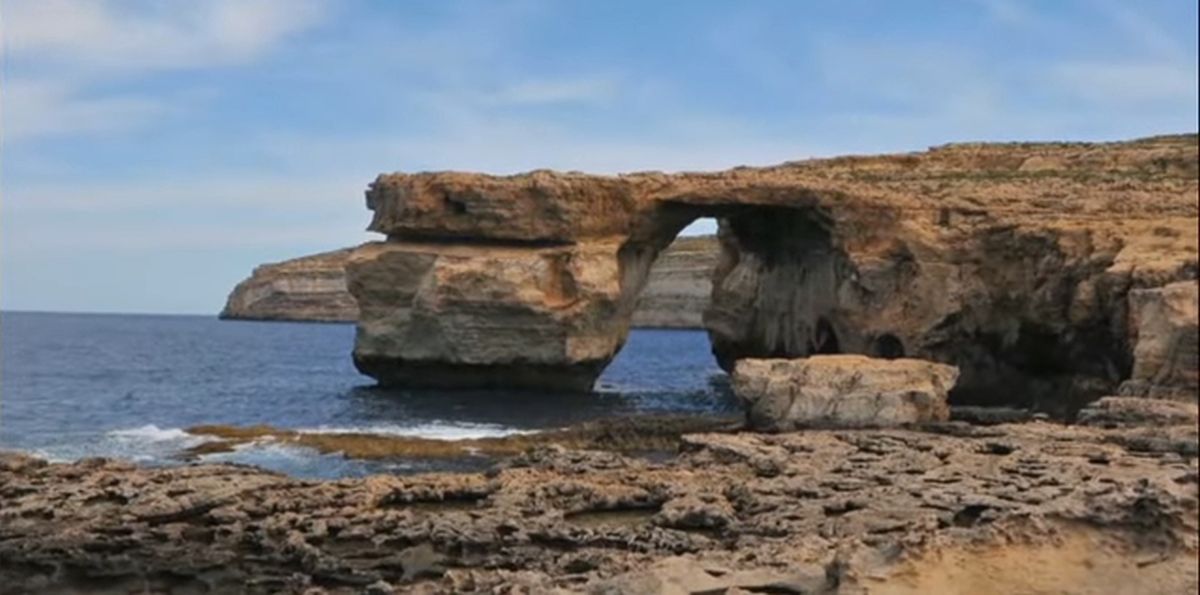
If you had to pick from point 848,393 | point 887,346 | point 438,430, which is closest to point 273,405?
point 438,430

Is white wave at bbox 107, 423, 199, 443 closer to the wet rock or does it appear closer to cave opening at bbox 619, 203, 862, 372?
cave opening at bbox 619, 203, 862, 372

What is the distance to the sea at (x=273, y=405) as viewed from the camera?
32.2m

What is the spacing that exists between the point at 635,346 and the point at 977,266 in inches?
→ 3698

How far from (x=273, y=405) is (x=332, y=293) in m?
77.6

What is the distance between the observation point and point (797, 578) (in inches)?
427

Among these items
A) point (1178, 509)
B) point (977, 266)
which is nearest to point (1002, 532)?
point (1178, 509)

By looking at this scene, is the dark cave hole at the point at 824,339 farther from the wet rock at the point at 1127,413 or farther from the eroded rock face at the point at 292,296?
the eroded rock face at the point at 292,296

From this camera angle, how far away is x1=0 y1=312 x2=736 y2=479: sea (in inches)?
1270

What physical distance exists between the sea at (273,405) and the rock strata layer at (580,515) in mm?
7442

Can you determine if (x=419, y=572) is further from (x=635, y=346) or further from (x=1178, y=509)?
(x=635, y=346)

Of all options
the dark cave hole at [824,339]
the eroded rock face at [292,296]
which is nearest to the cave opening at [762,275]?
the dark cave hole at [824,339]

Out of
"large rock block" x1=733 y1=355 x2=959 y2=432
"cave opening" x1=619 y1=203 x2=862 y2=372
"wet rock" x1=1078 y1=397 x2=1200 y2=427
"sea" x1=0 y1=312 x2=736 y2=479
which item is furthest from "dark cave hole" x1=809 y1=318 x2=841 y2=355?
"wet rock" x1=1078 y1=397 x2=1200 y2=427

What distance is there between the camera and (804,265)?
44.2 metres

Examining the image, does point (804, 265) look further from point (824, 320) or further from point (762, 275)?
point (824, 320)
